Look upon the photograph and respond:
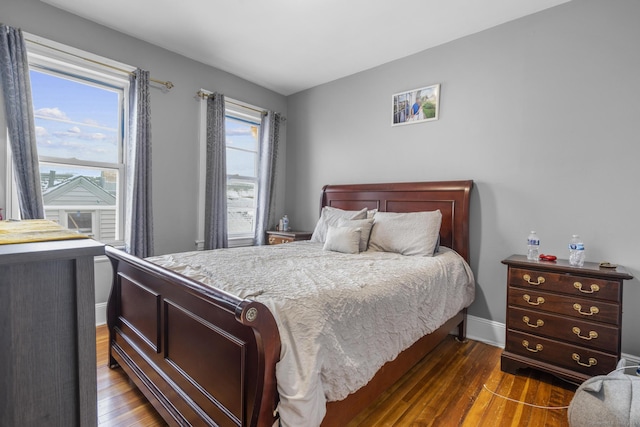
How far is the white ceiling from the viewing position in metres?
2.43

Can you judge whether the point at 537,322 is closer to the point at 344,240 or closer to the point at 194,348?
the point at 344,240

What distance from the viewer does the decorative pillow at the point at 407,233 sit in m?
2.50

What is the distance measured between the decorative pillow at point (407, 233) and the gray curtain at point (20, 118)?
2713 millimetres

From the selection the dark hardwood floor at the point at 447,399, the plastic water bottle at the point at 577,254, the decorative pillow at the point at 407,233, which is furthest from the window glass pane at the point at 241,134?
the plastic water bottle at the point at 577,254

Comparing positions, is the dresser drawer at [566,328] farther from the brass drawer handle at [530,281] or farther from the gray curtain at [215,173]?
the gray curtain at [215,173]

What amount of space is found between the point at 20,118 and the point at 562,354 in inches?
163

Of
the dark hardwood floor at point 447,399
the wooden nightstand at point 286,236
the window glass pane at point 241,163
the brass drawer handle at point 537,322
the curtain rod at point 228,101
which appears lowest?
the dark hardwood floor at point 447,399

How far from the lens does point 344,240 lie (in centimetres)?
259

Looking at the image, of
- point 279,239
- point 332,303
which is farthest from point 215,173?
point 332,303

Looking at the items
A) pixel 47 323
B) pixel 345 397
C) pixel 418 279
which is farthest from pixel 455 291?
pixel 47 323

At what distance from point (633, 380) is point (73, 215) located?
13.1 feet

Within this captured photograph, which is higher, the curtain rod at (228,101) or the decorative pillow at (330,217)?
the curtain rod at (228,101)

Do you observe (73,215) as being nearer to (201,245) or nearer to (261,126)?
(201,245)

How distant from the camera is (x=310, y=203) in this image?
4172 mm
